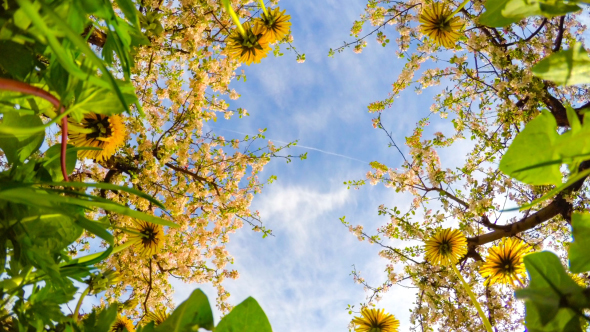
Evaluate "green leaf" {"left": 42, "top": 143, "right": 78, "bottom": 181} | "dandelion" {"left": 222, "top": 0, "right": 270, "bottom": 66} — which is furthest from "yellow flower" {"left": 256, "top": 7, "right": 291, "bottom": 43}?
"green leaf" {"left": 42, "top": 143, "right": 78, "bottom": 181}

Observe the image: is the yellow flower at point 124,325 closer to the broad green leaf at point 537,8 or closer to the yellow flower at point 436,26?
the broad green leaf at point 537,8

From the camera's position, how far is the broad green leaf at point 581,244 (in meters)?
0.25

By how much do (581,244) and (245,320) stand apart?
0.26 meters

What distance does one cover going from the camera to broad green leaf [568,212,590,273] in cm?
25

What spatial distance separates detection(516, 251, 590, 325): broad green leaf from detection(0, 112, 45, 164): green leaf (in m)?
0.36

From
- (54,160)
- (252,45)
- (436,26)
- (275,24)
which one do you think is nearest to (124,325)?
(54,160)

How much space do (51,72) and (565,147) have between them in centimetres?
36

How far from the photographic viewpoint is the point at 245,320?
285 mm

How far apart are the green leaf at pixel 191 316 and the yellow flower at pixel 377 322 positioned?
4.84ft

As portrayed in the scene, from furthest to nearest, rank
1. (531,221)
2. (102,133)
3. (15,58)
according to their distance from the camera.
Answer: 1. (531,221)
2. (102,133)
3. (15,58)

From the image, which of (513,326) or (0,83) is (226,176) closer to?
(513,326)

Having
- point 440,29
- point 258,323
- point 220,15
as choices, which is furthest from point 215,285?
point 258,323

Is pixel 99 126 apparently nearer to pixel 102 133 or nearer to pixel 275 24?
pixel 102 133

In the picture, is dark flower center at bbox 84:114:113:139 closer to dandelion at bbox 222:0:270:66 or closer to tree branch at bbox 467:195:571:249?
dandelion at bbox 222:0:270:66
